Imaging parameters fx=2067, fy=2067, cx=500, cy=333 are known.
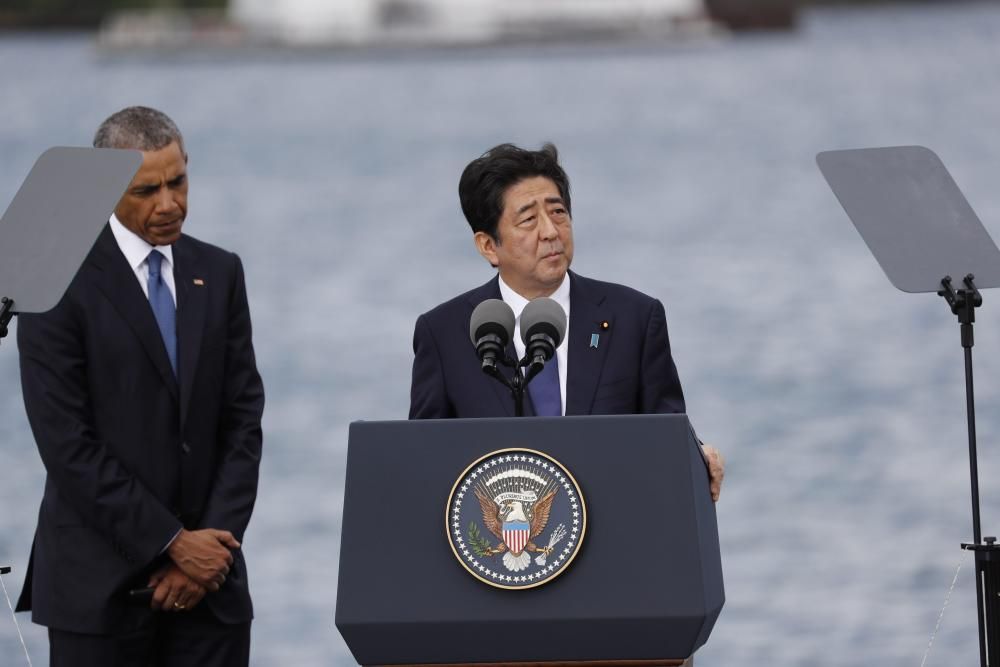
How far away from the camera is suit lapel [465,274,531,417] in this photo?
4.21 meters

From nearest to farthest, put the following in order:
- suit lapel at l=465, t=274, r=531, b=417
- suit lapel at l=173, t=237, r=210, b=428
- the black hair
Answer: suit lapel at l=465, t=274, r=531, b=417, the black hair, suit lapel at l=173, t=237, r=210, b=428

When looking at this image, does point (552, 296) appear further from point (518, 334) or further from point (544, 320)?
point (544, 320)

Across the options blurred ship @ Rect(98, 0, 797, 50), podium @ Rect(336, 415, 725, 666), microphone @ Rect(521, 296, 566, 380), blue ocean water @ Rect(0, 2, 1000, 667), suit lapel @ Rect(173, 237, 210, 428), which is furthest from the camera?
blurred ship @ Rect(98, 0, 797, 50)

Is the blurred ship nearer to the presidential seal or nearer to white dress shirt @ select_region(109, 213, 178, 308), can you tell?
white dress shirt @ select_region(109, 213, 178, 308)

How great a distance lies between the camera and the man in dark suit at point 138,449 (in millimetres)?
4445

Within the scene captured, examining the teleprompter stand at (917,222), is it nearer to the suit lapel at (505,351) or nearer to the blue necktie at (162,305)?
the suit lapel at (505,351)

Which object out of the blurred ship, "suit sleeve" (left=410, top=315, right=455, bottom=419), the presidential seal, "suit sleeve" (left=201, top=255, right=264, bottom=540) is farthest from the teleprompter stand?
the blurred ship

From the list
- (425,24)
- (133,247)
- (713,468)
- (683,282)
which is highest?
(425,24)

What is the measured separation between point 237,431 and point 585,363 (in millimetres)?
890

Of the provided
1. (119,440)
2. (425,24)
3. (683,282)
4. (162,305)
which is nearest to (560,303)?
(162,305)

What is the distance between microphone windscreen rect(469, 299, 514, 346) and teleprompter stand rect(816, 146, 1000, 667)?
3.34 feet

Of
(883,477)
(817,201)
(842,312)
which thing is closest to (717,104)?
(817,201)

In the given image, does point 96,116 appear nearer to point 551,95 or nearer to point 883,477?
point 551,95

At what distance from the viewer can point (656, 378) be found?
431cm
